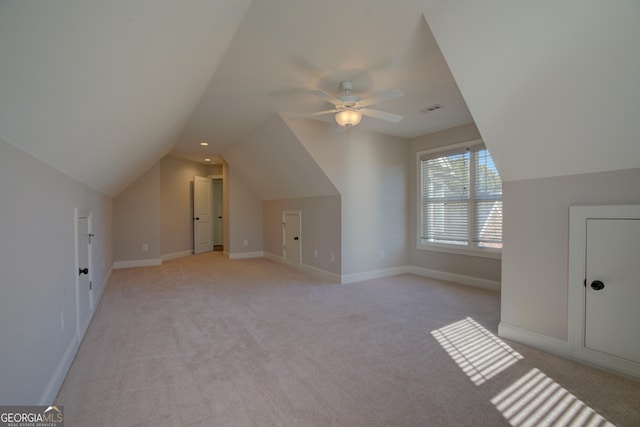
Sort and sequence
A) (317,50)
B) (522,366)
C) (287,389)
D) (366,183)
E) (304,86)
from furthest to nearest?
(366,183) < (304,86) < (317,50) < (522,366) < (287,389)

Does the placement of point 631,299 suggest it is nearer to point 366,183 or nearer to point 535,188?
point 535,188

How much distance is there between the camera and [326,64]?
2.62 meters

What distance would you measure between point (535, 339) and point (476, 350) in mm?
544

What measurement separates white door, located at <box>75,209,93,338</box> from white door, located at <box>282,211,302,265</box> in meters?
3.35

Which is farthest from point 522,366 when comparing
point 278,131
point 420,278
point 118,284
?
point 118,284

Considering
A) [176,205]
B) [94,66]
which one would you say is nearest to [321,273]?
[94,66]

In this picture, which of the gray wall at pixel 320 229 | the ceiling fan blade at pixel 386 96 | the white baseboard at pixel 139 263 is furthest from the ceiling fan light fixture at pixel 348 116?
the white baseboard at pixel 139 263

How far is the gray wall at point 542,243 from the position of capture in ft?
7.10

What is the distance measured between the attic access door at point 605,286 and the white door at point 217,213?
8.91 m

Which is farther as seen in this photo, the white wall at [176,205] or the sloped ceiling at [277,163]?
the white wall at [176,205]

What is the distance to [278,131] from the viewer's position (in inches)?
170

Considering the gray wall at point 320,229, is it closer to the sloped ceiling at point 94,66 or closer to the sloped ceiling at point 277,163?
the sloped ceiling at point 277,163

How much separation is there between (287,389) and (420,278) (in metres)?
3.65

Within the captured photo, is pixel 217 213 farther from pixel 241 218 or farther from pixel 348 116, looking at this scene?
pixel 348 116
